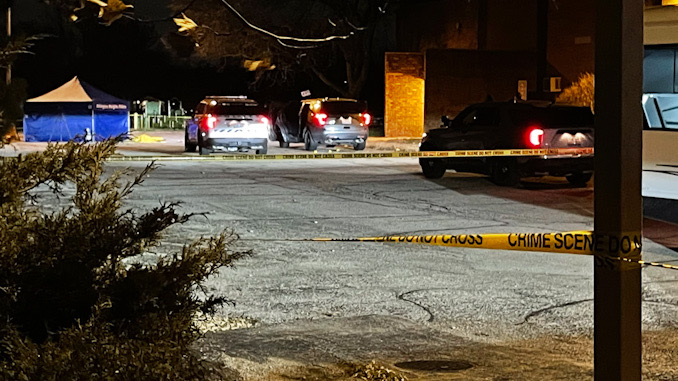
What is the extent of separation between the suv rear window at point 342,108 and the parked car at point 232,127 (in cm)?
391

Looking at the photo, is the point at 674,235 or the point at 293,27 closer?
the point at 674,235

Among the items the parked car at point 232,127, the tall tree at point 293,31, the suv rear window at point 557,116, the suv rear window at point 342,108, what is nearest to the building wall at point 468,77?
the tall tree at point 293,31

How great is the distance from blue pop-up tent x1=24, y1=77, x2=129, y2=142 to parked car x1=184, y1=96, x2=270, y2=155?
33.7 ft

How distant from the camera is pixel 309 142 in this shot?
33406 millimetres

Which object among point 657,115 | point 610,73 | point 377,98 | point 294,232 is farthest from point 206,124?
point 377,98

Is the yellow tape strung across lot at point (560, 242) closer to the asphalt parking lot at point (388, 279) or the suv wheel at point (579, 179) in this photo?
the asphalt parking lot at point (388, 279)

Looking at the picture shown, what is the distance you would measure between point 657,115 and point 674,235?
2.20 m

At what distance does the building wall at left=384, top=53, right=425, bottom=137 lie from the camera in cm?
4138

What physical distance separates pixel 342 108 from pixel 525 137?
14.3 metres

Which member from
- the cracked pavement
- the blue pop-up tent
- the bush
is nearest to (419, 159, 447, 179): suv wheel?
the cracked pavement

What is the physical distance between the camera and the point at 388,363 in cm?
674

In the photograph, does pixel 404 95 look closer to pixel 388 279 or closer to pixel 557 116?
pixel 557 116

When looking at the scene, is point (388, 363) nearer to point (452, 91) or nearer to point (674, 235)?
point (674, 235)

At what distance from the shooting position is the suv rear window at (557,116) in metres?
19.1
